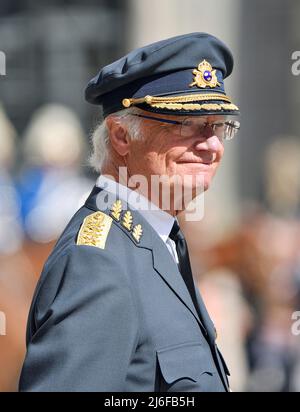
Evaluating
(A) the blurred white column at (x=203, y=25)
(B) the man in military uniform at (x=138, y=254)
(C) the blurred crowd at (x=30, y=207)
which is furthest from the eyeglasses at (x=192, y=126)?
(A) the blurred white column at (x=203, y=25)

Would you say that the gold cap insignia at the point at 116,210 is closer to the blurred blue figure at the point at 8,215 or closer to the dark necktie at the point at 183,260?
the dark necktie at the point at 183,260

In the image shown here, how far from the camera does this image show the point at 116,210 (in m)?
2.91

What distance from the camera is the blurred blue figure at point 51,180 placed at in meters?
6.67

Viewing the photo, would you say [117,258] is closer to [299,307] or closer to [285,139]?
[299,307]

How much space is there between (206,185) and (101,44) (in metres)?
9.83

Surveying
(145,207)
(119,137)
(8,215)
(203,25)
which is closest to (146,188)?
(145,207)

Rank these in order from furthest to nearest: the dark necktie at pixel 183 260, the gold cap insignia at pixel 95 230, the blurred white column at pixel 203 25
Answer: the blurred white column at pixel 203 25, the dark necktie at pixel 183 260, the gold cap insignia at pixel 95 230

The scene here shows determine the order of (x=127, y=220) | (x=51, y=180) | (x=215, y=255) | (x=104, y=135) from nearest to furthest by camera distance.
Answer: (x=127, y=220) → (x=104, y=135) → (x=51, y=180) → (x=215, y=255)

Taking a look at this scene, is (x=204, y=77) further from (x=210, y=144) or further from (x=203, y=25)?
(x=203, y=25)

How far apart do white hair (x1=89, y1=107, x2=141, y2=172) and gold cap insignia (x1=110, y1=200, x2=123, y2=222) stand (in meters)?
0.16

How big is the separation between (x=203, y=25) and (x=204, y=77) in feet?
28.5

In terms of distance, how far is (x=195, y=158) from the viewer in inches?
115

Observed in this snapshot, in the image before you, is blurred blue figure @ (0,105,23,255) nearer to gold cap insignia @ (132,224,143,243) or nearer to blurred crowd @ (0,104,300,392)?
blurred crowd @ (0,104,300,392)

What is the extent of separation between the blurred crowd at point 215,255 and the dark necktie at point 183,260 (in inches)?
113
